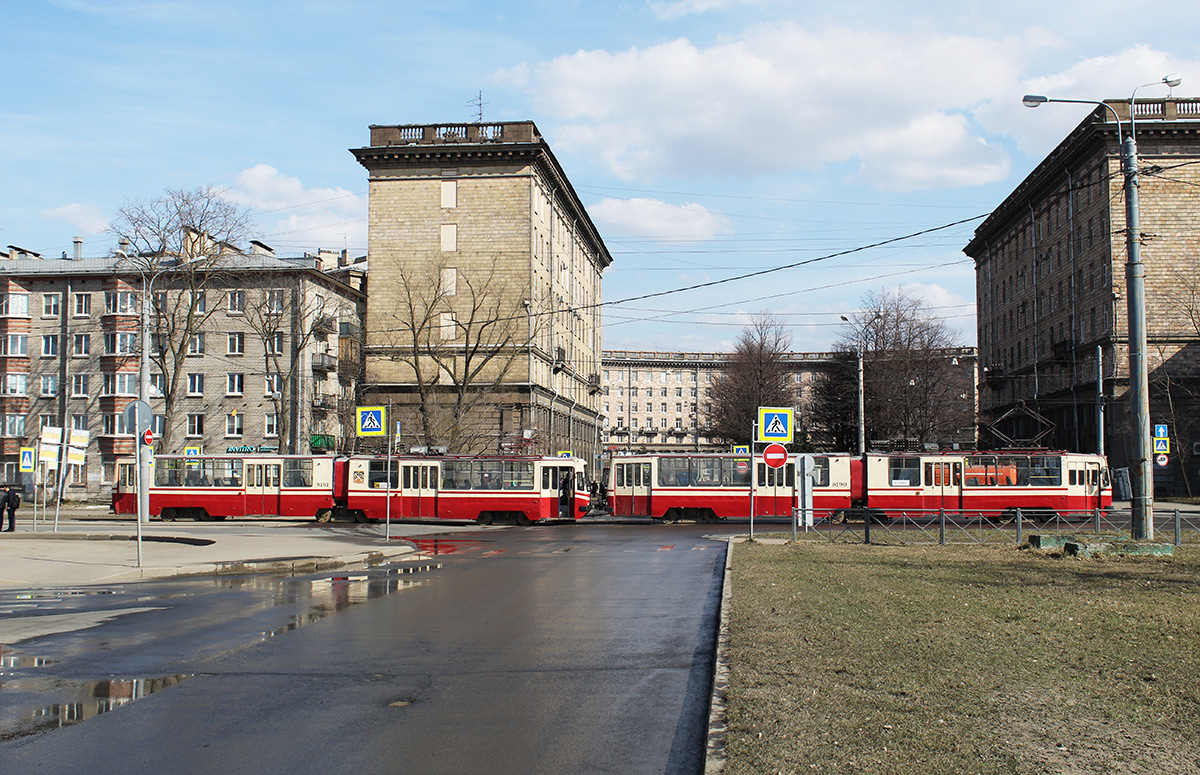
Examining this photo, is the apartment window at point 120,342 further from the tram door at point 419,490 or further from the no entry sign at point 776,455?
the no entry sign at point 776,455

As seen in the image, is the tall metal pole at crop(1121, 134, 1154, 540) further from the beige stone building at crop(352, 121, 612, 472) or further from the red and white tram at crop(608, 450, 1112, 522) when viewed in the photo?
the beige stone building at crop(352, 121, 612, 472)

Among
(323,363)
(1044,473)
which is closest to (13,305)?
(323,363)

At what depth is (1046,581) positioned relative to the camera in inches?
584

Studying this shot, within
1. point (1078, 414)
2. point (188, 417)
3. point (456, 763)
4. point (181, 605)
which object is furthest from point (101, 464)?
point (456, 763)

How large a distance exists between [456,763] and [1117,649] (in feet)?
19.9

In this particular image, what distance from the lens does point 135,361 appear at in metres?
62.5

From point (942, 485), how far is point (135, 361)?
156ft

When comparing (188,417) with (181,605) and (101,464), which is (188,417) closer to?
(101,464)

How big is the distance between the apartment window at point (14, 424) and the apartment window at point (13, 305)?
6.16 metres

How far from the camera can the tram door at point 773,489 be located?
131 ft

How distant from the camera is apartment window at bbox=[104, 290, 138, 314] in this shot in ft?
206

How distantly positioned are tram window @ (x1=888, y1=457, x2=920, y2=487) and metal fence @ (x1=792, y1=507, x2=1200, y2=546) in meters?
7.23

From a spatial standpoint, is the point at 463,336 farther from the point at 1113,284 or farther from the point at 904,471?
the point at 1113,284

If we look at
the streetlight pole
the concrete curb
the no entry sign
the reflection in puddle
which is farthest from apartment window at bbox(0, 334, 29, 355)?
the concrete curb
